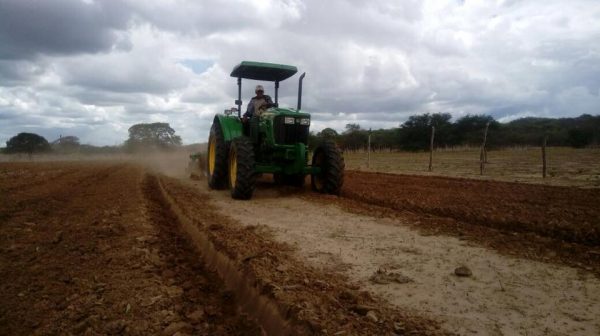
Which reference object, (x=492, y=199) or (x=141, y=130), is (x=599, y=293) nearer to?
(x=492, y=199)

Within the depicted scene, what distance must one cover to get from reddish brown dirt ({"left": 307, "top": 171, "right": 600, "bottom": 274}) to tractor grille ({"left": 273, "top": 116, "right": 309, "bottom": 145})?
3.81 feet

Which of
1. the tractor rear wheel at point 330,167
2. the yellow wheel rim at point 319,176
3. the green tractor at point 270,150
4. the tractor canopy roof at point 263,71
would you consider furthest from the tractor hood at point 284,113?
the tractor canopy roof at point 263,71

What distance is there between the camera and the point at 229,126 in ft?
32.4

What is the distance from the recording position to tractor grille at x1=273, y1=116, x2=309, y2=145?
8.51 m

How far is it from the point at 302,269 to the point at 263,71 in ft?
21.7

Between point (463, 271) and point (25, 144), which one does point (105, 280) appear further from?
point (25, 144)

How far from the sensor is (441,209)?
23.0ft

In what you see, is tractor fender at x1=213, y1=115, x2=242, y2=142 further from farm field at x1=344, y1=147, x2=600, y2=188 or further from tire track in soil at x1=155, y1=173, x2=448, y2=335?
farm field at x1=344, y1=147, x2=600, y2=188

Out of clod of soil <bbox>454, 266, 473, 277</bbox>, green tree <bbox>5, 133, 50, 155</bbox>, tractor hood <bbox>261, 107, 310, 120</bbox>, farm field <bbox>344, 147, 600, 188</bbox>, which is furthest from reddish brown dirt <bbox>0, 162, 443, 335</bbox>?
green tree <bbox>5, 133, 50, 155</bbox>

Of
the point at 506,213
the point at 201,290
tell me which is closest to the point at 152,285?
the point at 201,290

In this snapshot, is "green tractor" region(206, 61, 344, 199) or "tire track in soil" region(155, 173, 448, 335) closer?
"tire track in soil" region(155, 173, 448, 335)

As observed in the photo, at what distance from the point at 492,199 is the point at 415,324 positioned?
5.74 meters

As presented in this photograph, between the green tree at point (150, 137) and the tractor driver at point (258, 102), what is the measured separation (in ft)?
107

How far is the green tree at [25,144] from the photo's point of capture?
40594mm
